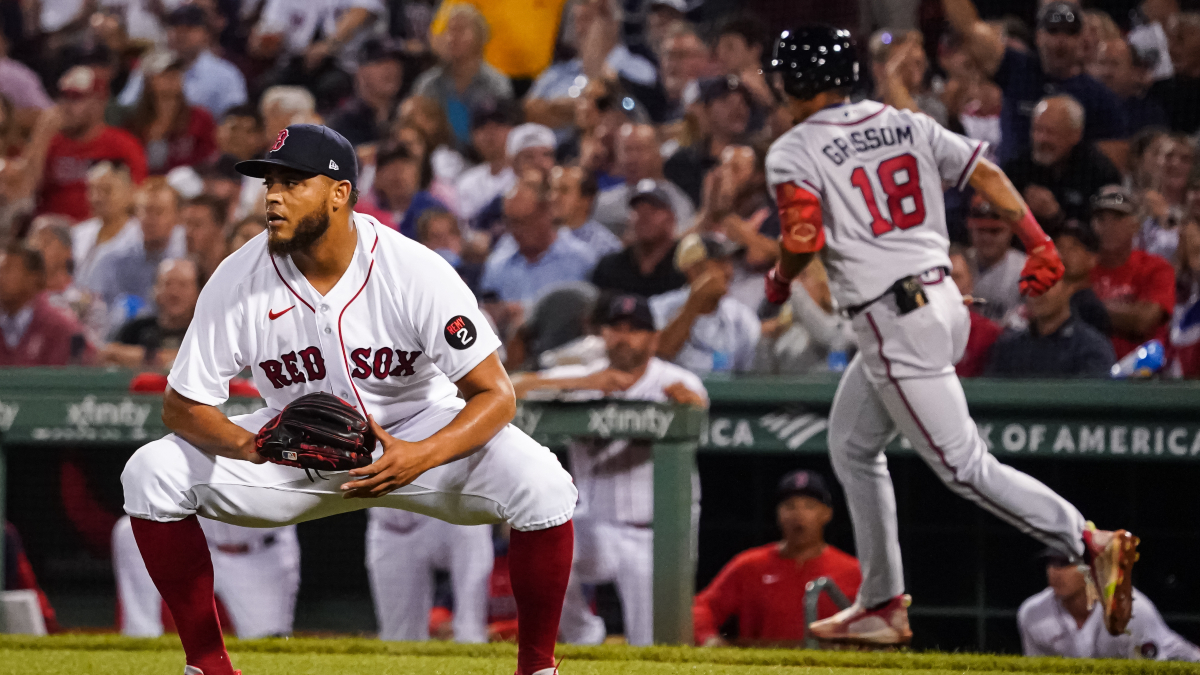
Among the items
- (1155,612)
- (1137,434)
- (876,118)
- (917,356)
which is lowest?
(1155,612)

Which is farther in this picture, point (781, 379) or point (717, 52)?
point (717, 52)

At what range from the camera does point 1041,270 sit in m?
3.79

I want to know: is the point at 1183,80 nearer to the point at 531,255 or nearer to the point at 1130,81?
the point at 1130,81

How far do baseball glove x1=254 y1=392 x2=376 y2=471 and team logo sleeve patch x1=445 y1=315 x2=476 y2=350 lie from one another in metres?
0.26

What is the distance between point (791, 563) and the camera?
4.54 m

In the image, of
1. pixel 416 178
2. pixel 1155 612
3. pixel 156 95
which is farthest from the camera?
pixel 156 95

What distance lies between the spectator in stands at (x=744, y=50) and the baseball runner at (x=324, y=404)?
143 inches

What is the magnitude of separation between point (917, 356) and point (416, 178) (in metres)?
3.37

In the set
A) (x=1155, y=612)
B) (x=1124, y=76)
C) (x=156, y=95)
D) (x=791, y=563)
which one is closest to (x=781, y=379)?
(x=791, y=563)

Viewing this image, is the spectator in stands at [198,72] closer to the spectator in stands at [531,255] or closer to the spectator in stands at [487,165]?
the spectator in stands at [487,165]

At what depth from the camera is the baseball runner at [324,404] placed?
112 inches

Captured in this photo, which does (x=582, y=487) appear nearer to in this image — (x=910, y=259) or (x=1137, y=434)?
(x=910, y=259)

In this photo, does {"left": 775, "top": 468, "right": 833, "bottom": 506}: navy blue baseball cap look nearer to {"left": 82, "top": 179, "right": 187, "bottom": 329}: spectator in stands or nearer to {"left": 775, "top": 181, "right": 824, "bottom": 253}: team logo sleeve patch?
{"left": 775, "top": 181, "right": 824, "bottom": 253}: team logo sleeve patch

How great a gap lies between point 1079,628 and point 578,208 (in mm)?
2840
